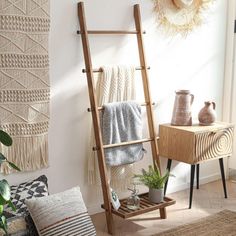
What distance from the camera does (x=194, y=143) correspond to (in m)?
3.70

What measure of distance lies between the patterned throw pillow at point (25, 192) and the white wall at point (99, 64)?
114mm

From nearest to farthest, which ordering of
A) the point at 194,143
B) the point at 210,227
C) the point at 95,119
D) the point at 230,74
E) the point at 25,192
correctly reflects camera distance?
the point at 25,192
the point at 95,119
the point at 210,227
the point at 194,143
the point at 230,74

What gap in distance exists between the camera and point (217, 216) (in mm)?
3699

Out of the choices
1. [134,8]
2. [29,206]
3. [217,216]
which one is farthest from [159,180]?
[134,8]

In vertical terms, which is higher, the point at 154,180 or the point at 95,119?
the point at 95,119

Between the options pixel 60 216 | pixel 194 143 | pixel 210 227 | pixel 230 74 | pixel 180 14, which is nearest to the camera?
pixel 60 216

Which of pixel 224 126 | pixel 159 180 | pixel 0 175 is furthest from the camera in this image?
pixel 224 126

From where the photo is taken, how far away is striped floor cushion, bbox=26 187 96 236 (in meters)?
2.82

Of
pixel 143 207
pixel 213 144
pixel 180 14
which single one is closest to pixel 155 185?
pixel 143 207

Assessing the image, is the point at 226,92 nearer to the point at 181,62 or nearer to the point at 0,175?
the point at 181,62

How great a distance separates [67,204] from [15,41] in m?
1.09

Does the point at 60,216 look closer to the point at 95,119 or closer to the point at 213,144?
the point at 95,119

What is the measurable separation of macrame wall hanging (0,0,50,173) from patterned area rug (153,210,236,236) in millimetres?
1099

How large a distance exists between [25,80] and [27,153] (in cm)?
50
